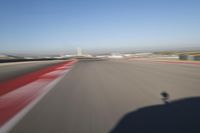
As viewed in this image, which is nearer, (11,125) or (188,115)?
(11,125)

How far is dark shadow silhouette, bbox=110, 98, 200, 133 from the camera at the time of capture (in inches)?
160

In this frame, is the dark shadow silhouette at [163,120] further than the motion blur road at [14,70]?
No

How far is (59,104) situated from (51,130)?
7.82 ft

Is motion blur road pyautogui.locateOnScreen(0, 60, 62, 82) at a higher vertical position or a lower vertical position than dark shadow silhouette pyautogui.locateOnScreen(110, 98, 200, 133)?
lower

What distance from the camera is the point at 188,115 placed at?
4934 mm

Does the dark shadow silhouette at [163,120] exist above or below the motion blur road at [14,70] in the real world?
above

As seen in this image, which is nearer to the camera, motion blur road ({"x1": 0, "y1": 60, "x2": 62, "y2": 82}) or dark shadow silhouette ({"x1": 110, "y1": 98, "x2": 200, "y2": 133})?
dark shadow silhouette ({"x1": 110, "y1": 98, "x2": 200, "y2": 133})

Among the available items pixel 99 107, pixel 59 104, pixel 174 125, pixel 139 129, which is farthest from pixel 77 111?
pixel 174 125

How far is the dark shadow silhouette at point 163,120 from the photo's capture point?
13.4 ft

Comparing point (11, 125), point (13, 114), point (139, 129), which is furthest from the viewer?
point (13, 114)

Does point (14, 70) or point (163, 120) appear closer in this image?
point (163, 120)

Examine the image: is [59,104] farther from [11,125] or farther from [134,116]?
[134,116]

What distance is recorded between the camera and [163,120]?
4.62m

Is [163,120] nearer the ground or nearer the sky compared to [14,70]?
nearer the sky
